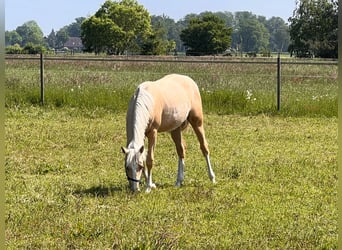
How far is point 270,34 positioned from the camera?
78.6 m

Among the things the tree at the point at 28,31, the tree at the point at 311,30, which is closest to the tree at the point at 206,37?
the tree at the point at 311,30

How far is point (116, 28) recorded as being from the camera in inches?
2140

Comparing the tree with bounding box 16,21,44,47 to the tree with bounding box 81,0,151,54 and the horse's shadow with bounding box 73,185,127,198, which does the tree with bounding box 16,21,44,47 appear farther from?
the tree with bounding box 81,0,151,54

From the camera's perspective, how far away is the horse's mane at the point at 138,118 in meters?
5.34

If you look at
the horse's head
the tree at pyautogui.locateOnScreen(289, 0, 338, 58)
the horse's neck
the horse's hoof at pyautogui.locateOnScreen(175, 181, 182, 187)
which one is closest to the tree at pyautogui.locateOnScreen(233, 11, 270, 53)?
the tree at pyautogui.locateOnScreen(289, 0, 338, 58)

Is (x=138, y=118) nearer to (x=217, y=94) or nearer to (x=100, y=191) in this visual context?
(x=100, y=191)

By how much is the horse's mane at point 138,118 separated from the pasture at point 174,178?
0.51 metres

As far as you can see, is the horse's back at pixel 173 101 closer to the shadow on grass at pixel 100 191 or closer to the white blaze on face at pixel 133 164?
the white blaze on face at pixel 133 164

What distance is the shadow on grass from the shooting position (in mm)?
5520

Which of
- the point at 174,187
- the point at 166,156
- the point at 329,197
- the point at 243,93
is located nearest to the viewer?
the point at 329,197

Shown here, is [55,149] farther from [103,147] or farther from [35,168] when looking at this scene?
[35,168]

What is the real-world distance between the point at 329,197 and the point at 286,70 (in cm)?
1555

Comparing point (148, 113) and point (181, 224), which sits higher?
point (148, 113)

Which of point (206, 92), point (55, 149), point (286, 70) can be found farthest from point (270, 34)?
point (55, 149)
